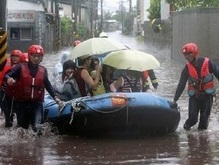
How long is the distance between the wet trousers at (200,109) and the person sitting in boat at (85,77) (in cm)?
166

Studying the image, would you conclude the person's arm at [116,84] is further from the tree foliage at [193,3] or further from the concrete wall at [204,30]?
the tree foliage at [193,3]

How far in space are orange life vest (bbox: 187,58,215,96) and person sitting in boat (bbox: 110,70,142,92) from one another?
937mm

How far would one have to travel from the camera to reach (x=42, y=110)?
10836mm

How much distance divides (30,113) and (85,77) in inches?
43.5

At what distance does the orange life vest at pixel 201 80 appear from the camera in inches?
423

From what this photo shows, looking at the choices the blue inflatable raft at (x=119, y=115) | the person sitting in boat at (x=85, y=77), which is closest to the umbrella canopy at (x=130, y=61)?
the person sitting in boat at (x=85, y=77)

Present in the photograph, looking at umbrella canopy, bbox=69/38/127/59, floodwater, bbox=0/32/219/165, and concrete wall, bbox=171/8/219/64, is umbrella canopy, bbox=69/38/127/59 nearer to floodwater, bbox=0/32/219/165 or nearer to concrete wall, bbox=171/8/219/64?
floodwater, bbox=0/32/219/165

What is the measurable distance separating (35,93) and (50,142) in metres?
0.83

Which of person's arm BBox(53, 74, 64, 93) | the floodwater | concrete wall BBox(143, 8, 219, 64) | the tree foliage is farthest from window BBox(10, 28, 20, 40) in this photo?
the floodwater

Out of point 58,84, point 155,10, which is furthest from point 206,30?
point 155,10

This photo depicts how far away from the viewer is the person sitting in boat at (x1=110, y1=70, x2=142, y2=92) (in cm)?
1114

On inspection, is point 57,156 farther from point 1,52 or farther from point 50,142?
point 1,52

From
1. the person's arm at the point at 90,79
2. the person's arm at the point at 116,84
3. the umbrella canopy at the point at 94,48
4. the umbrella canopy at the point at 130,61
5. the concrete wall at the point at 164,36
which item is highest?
the umbrella canopy at the point at 94,48

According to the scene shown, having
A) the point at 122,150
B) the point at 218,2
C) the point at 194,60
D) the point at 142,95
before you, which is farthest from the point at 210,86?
the point at 218,2
